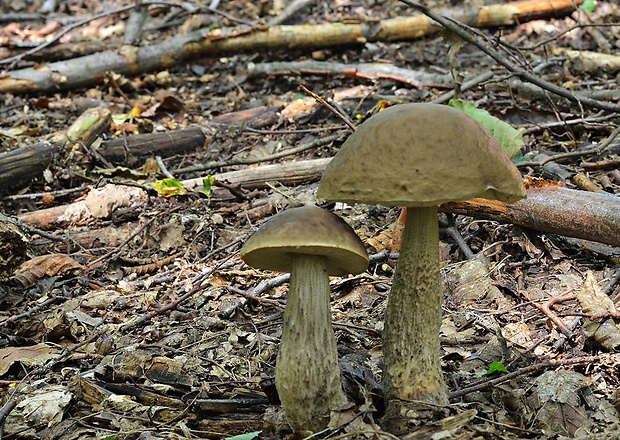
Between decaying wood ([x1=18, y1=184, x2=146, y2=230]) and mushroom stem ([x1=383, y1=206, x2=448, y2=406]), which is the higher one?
mushroom stem ([x1=383, y1=206, x2=448, y2=406])

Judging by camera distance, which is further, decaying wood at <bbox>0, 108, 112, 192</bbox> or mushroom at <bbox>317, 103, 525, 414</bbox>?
decaying wood at <bbox>0, 108, 112, 192</bbox>

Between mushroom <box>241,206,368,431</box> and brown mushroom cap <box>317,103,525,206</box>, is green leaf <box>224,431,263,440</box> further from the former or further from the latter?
brown mushroom cap <box>317,103,525,206</box>

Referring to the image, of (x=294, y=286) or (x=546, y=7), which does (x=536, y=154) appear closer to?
(x=294, y=286)

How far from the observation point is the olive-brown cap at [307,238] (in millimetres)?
2430

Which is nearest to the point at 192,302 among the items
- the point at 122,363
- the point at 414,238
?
the point at 122,363

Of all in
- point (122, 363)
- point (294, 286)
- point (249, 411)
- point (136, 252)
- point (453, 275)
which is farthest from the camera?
point (136, 252)

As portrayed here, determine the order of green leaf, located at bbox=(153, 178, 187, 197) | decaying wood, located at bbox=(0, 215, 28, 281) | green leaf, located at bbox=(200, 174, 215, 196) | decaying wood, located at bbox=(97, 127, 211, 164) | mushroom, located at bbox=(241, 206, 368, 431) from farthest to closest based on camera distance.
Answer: decaying wood, located at bbox=(97, 127, 211, 164) → green leaf, located at bbox=(153, 178, 187, 197) → green leaf, located at bbox=(200, 174, 215, 196) → decaying wood, located at bbox=(0, 215, 28, 281) → mushroom, located at bbox=(241, 206, 368, 431)

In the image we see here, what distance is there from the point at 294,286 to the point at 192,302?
6.15 ft

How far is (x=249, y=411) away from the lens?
3115 mm

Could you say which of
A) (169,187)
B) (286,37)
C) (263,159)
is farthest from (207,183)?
(286,37)

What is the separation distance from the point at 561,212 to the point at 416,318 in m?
1.85

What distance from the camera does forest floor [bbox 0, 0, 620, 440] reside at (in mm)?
3062

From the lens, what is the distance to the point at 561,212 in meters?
4.13

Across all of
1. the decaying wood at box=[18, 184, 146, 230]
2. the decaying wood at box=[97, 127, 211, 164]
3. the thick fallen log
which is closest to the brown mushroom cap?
the thick fallen log
